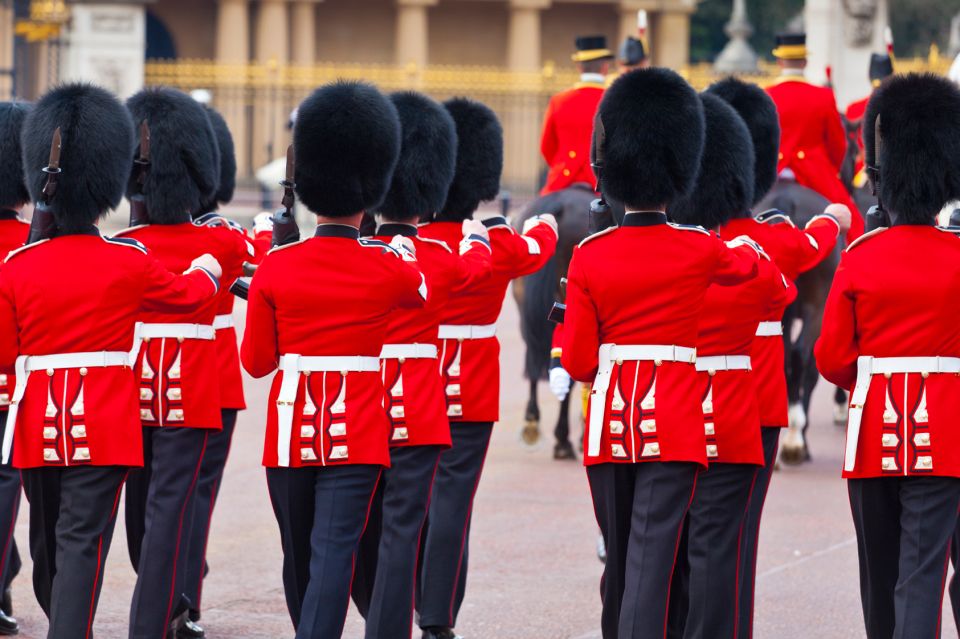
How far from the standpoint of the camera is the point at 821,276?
8.77 m

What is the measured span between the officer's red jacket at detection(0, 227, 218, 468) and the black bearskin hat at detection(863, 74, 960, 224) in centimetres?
191

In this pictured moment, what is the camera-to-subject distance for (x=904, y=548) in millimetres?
4590

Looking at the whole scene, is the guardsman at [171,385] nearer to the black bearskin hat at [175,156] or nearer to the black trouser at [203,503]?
the black bearskin hat at [175,156]

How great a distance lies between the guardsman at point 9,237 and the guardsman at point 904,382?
252 centimetres

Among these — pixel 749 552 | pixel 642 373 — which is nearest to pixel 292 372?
pixel 642 373

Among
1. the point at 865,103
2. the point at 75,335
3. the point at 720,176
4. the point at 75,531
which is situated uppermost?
the point at 865,103

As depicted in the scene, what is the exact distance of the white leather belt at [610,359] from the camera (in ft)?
15.5

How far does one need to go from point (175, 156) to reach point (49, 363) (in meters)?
1.09

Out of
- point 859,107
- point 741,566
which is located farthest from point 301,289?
point 859,107

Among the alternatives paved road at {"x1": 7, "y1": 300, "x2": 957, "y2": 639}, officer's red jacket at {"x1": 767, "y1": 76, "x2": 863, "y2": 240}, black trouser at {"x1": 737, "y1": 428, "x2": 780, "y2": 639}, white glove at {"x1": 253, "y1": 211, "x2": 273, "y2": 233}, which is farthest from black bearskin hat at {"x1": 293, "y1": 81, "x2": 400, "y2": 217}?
officer's red jacket at {"x1": 767, "y1": 76, "x2": 863, "y2": 240}

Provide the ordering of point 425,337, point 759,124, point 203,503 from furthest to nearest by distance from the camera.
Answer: point 759,124, point 203,503, point 425,337

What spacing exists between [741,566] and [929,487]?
2.36 feet

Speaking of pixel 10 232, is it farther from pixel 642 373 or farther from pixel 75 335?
pixel 642 373

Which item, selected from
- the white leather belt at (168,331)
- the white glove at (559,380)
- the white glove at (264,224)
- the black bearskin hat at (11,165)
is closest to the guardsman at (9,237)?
the black bearskin hat at (11,165)
